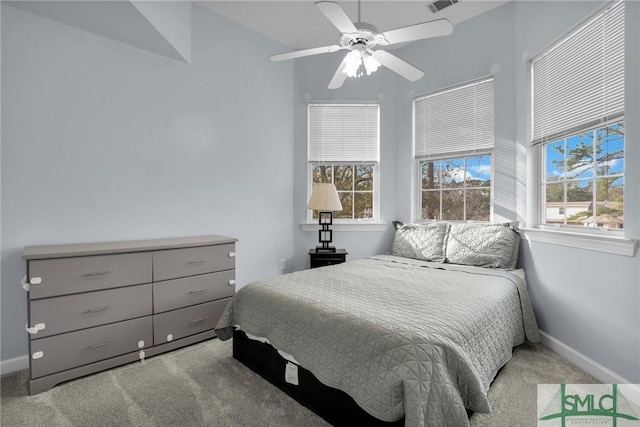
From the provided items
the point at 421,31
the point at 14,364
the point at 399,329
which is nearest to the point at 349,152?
the point at 421,31

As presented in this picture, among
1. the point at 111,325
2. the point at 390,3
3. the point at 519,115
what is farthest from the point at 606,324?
the point at 111,325

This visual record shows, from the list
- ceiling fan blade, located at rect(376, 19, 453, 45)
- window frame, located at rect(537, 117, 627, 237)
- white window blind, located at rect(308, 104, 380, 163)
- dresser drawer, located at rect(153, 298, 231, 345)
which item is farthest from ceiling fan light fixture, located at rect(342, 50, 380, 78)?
dresser drawer, located at rect(153, 298, 231, 345)

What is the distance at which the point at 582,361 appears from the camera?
212cm

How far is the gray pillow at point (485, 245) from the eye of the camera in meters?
2.67

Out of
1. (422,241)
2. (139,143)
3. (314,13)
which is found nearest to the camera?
(139,143)

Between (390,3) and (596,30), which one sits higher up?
(390,3)

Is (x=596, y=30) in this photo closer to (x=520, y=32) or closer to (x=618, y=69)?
(x=618, y=69)

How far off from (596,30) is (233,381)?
328 cm

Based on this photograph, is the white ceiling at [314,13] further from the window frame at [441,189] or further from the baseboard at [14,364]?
the baseboard at [14,364]

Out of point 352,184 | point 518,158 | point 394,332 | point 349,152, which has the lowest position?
point 394,332

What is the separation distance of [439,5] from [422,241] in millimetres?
2261

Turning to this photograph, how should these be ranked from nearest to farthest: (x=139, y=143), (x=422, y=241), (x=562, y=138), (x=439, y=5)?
(x=562, y=138), (x=139, y=143), (x=439, y=5), (x=422, y=241)

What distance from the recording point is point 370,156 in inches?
149

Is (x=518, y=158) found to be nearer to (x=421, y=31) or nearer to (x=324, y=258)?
(x=421, y=31)
